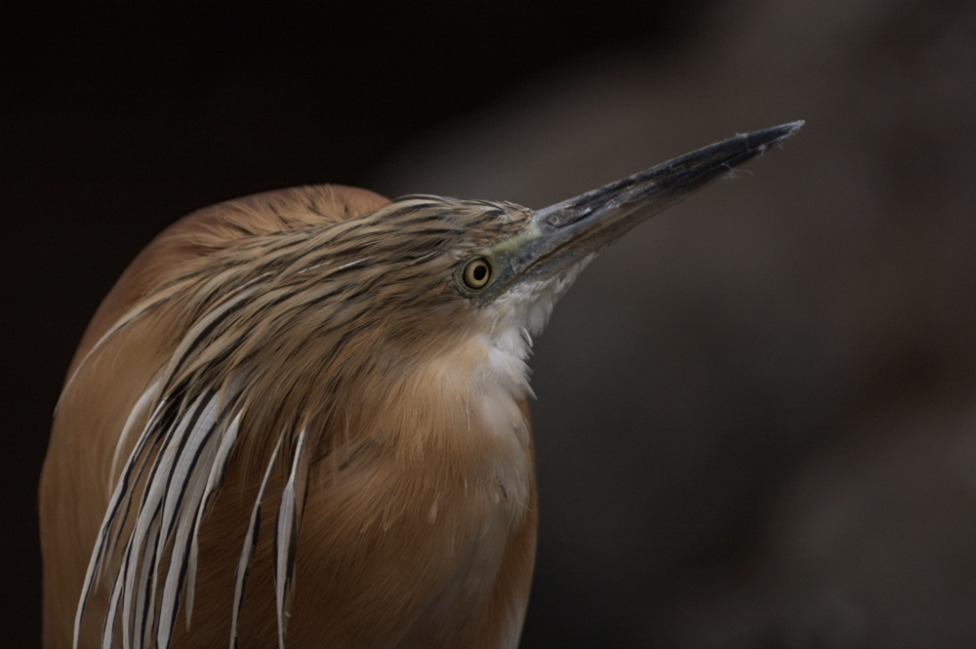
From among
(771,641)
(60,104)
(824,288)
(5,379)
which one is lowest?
(771,641)

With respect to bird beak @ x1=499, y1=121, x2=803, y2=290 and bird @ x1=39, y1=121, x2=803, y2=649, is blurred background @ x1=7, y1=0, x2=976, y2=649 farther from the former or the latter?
bird @ x1=39, y1=121, x2=803, y2=649

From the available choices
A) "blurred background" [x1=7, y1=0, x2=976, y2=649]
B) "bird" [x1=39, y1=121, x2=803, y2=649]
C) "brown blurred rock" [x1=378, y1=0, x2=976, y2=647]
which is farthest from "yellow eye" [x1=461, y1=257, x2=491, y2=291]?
"brown blurred rock" [x1=378, y1=0, x2=976, y2=647]

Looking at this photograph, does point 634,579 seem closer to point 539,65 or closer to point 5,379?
point 539,65

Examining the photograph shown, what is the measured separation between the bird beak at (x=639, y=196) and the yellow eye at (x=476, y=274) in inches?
3.0

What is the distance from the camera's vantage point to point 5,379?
7.17 ft

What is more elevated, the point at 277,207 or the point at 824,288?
the point at 277,207

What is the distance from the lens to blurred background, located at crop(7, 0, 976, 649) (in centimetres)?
171

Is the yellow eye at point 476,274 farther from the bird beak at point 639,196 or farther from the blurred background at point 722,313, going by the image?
the blurred background at point 722,313

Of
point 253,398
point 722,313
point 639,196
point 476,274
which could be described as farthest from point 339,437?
point 722,313

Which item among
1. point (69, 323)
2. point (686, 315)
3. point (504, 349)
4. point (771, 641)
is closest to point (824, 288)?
point (686, 315)

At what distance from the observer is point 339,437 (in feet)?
2.35

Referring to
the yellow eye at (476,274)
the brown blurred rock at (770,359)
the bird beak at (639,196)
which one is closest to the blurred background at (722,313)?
the brown blurred rock at (770,359)

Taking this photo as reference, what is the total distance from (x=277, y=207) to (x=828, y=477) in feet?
4.37

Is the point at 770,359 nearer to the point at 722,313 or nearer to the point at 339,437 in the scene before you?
the point at 722,313
